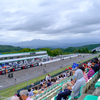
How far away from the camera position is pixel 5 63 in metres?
33.2

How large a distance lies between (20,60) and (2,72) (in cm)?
1346

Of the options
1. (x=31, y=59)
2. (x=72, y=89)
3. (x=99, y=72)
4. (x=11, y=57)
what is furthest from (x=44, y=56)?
(x=72, y=89)

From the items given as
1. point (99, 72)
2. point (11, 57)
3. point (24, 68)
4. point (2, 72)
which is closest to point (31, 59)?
point (11, 57)

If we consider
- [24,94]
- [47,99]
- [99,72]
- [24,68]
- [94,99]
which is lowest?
[24,68]

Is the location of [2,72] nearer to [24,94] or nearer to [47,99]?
[47,99]

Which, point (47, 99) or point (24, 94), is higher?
point (24, 94)

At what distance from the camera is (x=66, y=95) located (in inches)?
150

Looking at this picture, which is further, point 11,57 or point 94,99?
point 11,57

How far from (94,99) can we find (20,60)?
123ft

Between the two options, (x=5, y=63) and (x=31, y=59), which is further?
(x=31, y=59)

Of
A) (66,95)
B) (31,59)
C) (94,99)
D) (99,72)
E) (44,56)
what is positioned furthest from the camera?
(44,56)

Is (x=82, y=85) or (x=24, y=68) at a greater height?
(x=82, y=85)

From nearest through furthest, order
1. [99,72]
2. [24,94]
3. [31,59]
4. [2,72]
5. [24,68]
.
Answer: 1. [24,94]
2. [99,72]
3. [2,72]
4. [24,68]
5. [31,59]

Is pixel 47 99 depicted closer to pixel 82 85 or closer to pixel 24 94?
pixel 82 85
